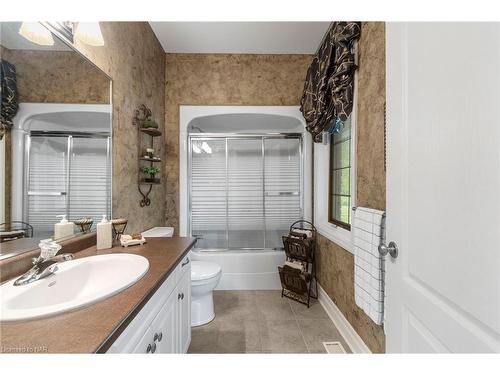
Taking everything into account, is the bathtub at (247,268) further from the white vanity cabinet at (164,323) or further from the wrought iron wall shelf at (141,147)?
the white vanity cabinet at (164,323)

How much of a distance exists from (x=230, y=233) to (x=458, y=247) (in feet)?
10.1

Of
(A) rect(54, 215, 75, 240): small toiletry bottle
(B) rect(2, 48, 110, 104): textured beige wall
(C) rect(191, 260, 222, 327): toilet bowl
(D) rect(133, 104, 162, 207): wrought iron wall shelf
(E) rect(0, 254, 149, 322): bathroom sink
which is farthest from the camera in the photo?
(D) rect(133, 104, 162, 207): wrought iron wall shelf

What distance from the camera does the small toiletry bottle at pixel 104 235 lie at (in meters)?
1.25

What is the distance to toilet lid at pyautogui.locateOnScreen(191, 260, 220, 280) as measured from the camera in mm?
1830

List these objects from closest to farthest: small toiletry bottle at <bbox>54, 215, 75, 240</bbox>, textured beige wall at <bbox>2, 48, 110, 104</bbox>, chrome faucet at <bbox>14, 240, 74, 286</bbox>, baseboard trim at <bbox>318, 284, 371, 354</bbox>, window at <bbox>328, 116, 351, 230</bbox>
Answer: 1. chrome faucet at <bbox>14, 240, 74, 286</bbox>
2. textured beige wall at <bbox>2, 48, 110, 104</bbox>
3. small toiletry bottle at <bbox>54, 215, 75, 240</bbox>
4. baseboard trim at <bbox>318, 284, 371, 354</bbox>
5. window at <bbox>328, 116, 351, 230</bbox>

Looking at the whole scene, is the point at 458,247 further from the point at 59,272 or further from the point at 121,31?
the point at 121,31

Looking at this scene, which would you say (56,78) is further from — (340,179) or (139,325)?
(340,179)

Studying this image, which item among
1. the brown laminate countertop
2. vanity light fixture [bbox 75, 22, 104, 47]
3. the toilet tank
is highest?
vanity light fixture [bbox 75, 22, 104, 47]

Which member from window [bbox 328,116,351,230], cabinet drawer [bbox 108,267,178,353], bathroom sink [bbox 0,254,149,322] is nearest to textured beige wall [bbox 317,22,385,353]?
window [bbox 328,116,351,230]

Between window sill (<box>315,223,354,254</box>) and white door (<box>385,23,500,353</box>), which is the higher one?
white door (<box>385,23,500,353</box>)

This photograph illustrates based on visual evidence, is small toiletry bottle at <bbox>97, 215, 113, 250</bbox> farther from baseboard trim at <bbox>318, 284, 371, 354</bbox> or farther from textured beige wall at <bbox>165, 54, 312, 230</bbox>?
baseboard trim at <bbox>318, 284, 371, 354</bbox>

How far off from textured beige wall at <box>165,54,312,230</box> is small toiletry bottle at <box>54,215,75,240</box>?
56.1 inches

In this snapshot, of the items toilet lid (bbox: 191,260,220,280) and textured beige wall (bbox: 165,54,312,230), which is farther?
textured beige wall (bbox: 165,54,312,230)

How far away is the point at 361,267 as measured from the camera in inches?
53.7
